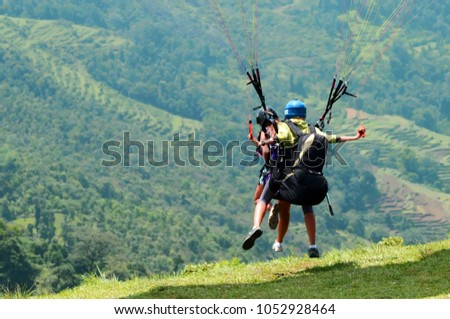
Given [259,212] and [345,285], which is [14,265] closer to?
[259,212]

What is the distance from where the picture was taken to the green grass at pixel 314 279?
33.6 feet

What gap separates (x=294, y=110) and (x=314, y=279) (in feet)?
8.28

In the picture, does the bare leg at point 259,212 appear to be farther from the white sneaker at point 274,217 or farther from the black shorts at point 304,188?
the white sneaker at point 274,217

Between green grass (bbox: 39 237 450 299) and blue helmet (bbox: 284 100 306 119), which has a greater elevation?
blue helmet (bbox: 284 100 306 119)

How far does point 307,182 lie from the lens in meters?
12.4

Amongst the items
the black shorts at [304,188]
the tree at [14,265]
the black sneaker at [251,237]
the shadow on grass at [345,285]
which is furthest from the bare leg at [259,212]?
the tree at [14,265]

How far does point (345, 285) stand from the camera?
10.6m

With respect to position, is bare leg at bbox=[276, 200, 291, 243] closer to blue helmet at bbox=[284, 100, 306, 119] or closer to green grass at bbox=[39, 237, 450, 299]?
green grass at bbox=[39, 237, 450, 299]

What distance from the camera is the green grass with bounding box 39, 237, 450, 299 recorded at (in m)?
10.2

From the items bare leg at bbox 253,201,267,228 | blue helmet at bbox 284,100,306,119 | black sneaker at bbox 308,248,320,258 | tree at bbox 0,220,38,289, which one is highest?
blue helmet at bbox 284,100,306,119

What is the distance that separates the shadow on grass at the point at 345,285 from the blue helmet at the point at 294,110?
6.84ft

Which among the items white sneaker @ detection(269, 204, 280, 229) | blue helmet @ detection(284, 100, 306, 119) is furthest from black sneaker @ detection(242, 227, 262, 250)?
blue helmet @ detection(284, 100, 306, 119)

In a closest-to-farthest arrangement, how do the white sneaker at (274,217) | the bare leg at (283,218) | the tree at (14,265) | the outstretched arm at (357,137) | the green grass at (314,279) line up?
the green grass at (314,279) → the outstretched arm at (357,137) → the bare leg at (283,218) → the white sneaker at (274,217) → the tree at (14,265)

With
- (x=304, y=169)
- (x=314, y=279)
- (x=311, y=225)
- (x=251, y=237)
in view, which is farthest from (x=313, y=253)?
(x=314, y=279)
